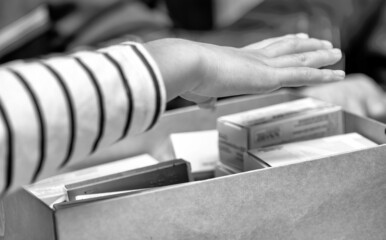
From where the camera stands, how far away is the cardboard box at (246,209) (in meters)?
0.45

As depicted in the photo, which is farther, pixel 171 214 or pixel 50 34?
pixel 50 34

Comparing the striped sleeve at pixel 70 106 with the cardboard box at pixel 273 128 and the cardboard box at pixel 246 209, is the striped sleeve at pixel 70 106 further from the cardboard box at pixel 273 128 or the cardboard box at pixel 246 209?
the cardboard box at pixel 273 128

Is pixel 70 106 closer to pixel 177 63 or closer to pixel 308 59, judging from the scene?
pixel 177 63

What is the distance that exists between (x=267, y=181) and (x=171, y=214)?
96 millimetres

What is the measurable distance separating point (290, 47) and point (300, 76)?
0.18 feet

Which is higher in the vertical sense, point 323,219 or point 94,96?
point 94,96

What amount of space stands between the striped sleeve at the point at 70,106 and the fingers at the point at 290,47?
18 cm

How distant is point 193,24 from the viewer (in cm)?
156

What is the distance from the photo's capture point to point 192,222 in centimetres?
48

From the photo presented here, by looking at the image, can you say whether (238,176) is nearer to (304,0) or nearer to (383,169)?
(383,169)

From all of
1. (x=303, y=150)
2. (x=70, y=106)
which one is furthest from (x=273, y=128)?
(x=70, y=106)

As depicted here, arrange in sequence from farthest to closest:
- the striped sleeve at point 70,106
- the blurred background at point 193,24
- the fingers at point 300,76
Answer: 1. the blurred background at point 193,24
2. the fingers at point 300,76
3. the striped sleeve at point 70,106

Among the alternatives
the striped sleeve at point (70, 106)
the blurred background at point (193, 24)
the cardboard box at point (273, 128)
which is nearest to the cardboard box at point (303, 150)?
the cardboard box at point (273, 128)

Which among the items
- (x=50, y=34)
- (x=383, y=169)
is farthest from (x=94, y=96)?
(x=50, y=34)
